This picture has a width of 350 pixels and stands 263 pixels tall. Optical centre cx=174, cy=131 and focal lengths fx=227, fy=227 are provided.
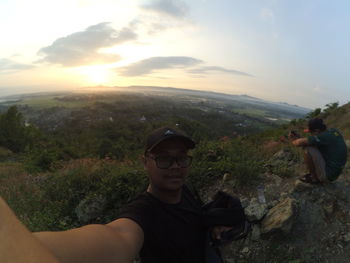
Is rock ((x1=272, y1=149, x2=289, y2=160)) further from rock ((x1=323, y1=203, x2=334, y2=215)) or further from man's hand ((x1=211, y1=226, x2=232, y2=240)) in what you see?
man's hand ((x1=211, y1=226, x2=232, y2=240))

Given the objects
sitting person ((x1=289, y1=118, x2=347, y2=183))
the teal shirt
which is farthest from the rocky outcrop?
the teal shirt

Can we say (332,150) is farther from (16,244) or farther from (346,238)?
(16,244)

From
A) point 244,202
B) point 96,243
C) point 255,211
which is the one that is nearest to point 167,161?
point 96,243

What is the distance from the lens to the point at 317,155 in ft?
12.6

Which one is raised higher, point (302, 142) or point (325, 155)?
point (302, 142)

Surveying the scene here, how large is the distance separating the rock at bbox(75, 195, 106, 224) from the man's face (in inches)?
116

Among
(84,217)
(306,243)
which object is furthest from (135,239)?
(84,217)

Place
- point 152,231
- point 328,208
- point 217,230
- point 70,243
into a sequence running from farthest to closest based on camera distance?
point 328,208, point 217,230, point 152,231, point 70,243

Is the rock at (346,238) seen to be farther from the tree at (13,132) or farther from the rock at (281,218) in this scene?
the tree at (13,132)

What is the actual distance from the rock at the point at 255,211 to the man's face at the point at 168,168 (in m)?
2.31

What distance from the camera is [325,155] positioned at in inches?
152

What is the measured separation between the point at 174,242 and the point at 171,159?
1.75 ft

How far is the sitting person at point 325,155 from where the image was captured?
3770 mm

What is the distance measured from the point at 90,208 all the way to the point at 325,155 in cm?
422
